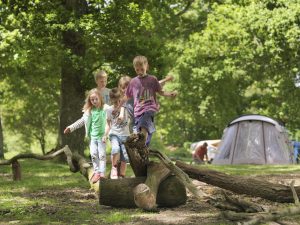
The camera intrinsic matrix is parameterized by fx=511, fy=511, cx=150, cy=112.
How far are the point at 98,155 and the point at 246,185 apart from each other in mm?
2746

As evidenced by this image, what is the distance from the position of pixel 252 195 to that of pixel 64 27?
8568 millimetres

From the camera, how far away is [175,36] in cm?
3281

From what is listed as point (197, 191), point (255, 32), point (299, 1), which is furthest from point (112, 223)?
point (255, 32)

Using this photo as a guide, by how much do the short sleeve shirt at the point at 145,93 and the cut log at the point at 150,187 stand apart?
4.65 feet

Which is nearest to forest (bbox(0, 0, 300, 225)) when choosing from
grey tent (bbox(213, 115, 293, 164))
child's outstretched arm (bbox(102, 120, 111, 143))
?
child's outstretched arm (bbox(102, 120, 111, 143))

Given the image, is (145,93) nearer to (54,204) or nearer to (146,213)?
(54,204)

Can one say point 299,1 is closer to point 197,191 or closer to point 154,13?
point 154,13

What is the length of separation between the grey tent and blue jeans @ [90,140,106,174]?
13.2 meters

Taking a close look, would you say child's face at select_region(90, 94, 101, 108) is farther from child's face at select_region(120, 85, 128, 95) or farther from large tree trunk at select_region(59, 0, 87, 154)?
large tree trunk at select_region(59, 0, 87, 154)

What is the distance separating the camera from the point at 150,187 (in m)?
6.50

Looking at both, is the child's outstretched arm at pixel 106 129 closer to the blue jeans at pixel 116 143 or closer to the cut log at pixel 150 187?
the blue jeans at pixel 116 143

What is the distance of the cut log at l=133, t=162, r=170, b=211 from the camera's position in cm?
630

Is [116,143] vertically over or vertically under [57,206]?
over

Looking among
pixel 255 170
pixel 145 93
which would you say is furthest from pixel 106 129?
pixel 255 170
